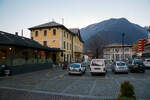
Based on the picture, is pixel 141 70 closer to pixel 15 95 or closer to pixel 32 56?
pixel 15 95

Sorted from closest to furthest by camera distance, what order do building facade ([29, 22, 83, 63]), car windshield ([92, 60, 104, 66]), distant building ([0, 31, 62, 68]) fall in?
1. car windshield ([92, 60, 104, 66])
2. distant building ([0, 31, 62, 68])
3. building facade ([29, 22, 83, 63])

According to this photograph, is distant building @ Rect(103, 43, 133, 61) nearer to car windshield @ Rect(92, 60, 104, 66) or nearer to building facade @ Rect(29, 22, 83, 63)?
building facade @ Rect(29, 22, 83, 63)

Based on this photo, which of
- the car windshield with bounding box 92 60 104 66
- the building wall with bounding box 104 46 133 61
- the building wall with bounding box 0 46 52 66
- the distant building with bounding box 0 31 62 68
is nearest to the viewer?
the car windshield with bounding box 92 60 104 66

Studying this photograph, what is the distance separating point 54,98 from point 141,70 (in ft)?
51.5

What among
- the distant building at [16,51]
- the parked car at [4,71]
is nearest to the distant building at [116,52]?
the distant building at [16,51]

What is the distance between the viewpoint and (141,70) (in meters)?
16.2

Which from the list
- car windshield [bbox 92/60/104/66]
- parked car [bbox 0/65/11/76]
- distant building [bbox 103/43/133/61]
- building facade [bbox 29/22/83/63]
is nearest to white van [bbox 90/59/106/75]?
car windshield [bbox 92/60/104/66]

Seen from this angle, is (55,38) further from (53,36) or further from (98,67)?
(98,67)

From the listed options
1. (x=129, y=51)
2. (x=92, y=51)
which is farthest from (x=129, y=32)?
(x=92, y=51)

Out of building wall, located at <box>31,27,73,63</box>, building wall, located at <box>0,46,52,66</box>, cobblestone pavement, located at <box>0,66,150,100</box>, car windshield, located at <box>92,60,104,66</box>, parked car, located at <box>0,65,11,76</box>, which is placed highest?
building wall, located at <box>31,27,73,63</box>

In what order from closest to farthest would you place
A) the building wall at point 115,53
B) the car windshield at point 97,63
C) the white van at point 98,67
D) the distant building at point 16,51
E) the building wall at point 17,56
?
the white van at point 98,67 → the car windshield at point 97,63 → the distant building at point 16,51 → the building wall at point 17,56 → the building wall at point 115,53

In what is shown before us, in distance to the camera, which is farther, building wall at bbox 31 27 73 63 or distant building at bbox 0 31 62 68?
building wall at bbox 31 27 73 63

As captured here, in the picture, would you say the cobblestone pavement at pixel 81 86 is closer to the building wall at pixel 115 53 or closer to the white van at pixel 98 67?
the white van at pixel 98 67

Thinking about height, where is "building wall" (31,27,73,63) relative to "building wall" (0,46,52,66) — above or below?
above
